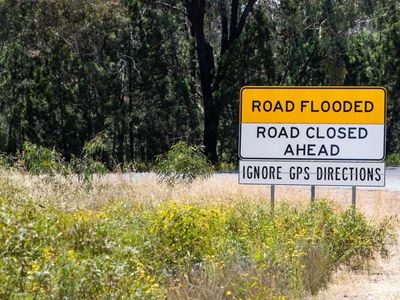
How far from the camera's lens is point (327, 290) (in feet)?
28.0

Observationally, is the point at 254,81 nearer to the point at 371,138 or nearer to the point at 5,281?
the point at 371,138

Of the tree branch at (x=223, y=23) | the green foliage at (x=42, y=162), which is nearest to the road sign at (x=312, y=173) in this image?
the green foliage at (x=42, y=162)

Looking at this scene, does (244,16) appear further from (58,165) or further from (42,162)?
(42,162)

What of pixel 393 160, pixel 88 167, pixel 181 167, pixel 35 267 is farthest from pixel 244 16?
pixel 35 267

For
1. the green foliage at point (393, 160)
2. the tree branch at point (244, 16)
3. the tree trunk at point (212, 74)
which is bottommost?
the green foliage at point (393, 160)

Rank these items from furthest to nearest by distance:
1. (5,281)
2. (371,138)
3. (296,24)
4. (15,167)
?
1. (296,24)
2. (15,167)
3. (371,138)
4. (5,281)

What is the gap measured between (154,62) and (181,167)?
20299mm

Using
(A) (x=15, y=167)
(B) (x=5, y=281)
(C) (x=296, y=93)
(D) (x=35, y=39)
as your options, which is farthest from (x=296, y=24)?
(B) (x=5, y=281)

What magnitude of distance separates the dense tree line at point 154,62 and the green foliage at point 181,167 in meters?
17.4

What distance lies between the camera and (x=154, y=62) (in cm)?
3522

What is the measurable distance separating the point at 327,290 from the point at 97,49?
26.3 m

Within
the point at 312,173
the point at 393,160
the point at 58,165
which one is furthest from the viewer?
the point at 393,160

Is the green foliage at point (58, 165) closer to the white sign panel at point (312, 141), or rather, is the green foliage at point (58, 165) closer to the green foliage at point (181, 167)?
the green foliage at point (181, 167)

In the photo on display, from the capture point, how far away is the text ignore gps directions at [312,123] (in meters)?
11.1
